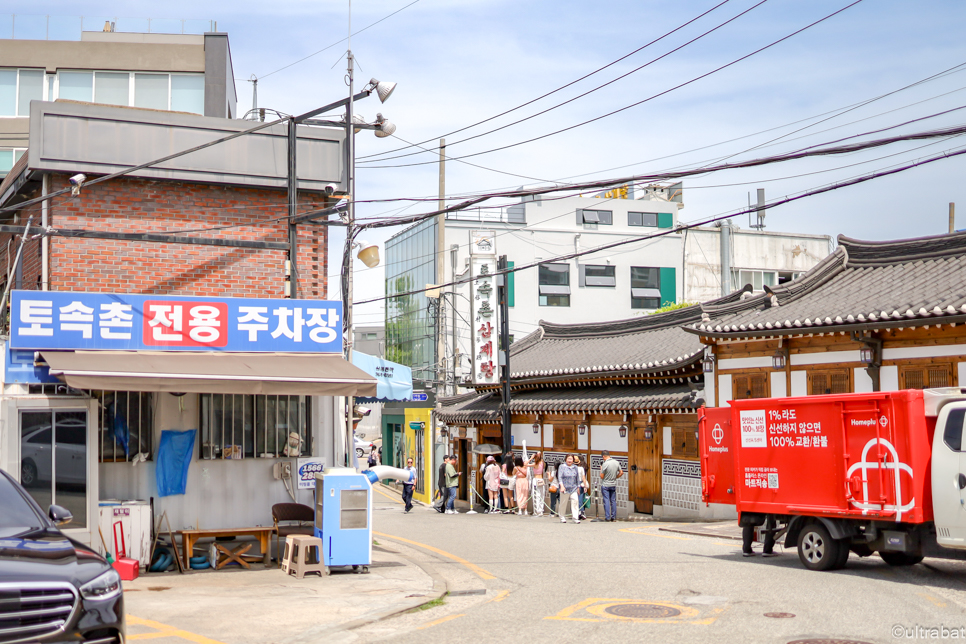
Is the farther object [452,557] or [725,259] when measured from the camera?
[725,259]

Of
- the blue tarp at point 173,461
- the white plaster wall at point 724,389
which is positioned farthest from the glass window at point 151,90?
the blue tarp at point 173,461

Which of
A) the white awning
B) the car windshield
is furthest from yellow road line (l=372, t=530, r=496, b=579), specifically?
the car windshield

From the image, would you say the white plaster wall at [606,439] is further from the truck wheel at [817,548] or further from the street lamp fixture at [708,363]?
the truck wheel at [817,548]

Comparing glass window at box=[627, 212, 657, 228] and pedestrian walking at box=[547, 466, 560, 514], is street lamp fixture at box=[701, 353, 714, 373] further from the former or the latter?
glass window at box=[627, 212, 657, 228]

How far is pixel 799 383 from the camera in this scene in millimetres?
22266

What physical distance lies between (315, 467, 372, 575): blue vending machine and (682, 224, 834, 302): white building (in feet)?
156

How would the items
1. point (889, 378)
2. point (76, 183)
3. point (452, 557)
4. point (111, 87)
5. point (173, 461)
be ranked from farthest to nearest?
point (111, 87), point (889, 378), point (452, 557), point (173, 461), point (76, 183)

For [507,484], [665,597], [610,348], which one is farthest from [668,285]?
[665,597]

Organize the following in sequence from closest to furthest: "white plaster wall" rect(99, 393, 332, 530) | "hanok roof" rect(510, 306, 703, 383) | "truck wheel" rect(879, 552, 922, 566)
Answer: "white plaster wall" rect(99, 393, 332, 530)
"truck wheel" rect(879, 552, 922, 566)
"hanok roof" rect(510, 306, 703, 383)

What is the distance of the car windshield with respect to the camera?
7562 mm

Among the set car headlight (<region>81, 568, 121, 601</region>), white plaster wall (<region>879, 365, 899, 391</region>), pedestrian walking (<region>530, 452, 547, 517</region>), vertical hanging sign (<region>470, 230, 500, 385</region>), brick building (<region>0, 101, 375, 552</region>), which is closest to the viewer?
car headlight (<region>81, 568, 121, 601</region>)

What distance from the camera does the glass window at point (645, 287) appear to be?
58594mm

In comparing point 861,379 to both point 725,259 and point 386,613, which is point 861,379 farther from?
point 725,259

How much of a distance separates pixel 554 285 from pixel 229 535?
4386cm
